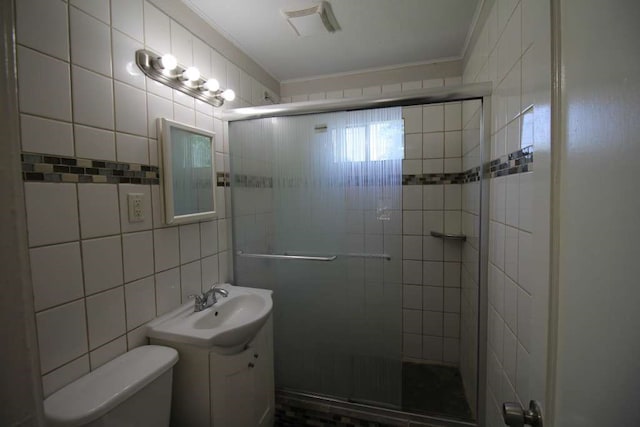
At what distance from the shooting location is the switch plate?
1088 mm

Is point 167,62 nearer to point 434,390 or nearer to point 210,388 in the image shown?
point 210,388

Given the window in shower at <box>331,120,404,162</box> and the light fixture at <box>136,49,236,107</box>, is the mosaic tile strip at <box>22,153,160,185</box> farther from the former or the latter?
the window in shower at <box>331,120,404,162</box>

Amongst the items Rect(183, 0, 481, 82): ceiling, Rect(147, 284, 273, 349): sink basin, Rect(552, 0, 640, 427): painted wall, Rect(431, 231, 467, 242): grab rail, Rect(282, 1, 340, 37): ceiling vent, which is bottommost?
Rect(147, 284, 273, 349): sink basin

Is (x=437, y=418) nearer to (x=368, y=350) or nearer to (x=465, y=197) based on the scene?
(x=368, y=350)

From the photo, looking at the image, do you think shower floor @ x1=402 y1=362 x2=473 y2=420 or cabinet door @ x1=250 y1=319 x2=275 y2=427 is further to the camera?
shower floor @ x1=402 y1=362 x2=473 y2=420

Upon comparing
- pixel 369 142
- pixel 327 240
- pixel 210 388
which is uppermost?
pixel 369 142

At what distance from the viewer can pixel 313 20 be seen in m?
1.53

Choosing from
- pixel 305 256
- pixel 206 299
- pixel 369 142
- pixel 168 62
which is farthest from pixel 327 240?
pixel 168 62

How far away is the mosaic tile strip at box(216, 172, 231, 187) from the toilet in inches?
38.9

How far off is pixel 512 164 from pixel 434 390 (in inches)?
67.8

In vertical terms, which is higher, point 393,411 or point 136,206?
point 136,206

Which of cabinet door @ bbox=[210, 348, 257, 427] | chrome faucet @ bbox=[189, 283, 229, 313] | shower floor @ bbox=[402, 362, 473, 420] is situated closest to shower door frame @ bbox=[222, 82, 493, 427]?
shower floor @ bbox=[402, 362, 473, 420]

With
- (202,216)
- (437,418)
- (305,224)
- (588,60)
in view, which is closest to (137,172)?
(202,216)

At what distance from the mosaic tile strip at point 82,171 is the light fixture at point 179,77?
44cm
